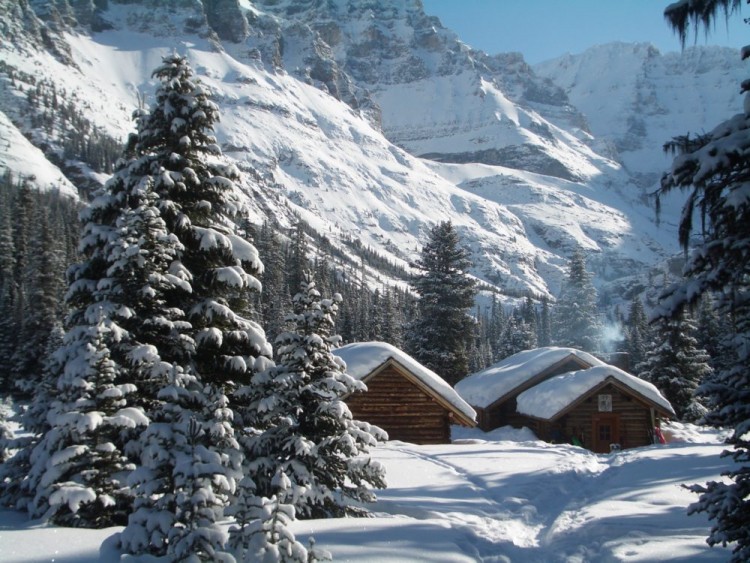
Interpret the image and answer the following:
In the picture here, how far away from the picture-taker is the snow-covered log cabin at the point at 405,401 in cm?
2441

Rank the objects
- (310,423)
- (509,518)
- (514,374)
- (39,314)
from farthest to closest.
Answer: (39,314)
(514,374)
(509,518)
(310,423)

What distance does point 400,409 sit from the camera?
25.1 m

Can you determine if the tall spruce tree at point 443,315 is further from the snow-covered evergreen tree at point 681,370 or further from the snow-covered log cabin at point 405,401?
the snow-covered evergreen tree at point 681,370

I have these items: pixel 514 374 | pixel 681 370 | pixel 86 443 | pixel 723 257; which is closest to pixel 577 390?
pixel 514 374

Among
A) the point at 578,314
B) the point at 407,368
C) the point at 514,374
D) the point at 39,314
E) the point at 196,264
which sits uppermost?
the point at 39,314

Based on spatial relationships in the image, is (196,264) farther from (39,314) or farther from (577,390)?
(39,314)

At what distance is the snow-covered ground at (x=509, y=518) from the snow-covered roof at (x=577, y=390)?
7.10 metres

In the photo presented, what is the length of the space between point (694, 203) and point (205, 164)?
9506mm

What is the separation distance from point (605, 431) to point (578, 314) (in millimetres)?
26310

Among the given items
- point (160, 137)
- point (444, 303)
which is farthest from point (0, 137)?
point (160, 137)

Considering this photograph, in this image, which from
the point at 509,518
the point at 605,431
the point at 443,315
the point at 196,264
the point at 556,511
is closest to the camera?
the point at 509,518

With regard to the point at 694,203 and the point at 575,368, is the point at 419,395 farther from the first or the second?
the point at 694,203

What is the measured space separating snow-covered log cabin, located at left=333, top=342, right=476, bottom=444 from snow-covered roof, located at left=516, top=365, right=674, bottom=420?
5.71 meters

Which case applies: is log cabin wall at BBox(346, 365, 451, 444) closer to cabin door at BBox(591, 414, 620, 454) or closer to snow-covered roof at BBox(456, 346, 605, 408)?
snow-covered roof at BBox(456, 346, 605, 408)
